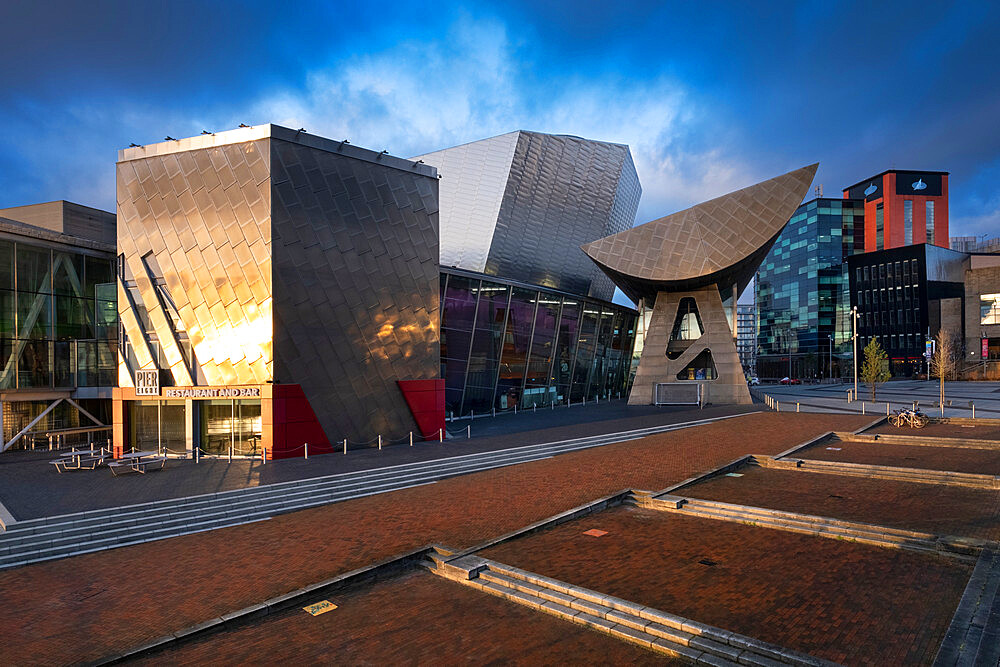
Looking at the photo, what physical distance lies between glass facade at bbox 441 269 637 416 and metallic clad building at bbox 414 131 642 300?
14.4ft

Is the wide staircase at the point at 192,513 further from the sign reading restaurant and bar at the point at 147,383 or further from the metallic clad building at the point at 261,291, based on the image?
the sign reading restaurant and bar at the point at 147,383

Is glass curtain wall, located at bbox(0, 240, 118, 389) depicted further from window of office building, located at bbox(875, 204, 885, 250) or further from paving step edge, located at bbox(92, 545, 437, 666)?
window of office building, located at bbox(875, 204, 885, 250)

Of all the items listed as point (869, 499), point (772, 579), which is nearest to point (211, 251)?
point (772, 579)

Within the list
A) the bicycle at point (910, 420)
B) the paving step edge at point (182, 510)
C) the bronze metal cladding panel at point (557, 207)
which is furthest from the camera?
the bronze metal cladding panel at point (557, 207)

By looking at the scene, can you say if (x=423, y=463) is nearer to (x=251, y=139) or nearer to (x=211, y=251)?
(x=211, y=251)

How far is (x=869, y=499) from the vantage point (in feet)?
45.7

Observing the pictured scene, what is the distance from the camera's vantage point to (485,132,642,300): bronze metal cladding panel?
40.9 metres

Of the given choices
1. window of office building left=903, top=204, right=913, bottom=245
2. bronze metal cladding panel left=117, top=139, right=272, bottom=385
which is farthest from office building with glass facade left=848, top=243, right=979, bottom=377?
bronze metal cladding panel left=117, top=139, right=272, bottom=385

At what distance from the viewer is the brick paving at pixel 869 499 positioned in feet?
38.2

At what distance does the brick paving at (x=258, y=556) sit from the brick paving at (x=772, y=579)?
2.12 m

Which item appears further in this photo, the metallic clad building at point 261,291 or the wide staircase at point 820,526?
the metallic clad building at point 261,291

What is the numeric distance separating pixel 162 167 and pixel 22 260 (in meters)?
9.38

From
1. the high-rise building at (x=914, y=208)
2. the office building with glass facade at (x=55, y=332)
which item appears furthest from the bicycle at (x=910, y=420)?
the high-rise building at (x=914, y=208)

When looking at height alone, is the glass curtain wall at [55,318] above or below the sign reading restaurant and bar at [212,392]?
above
